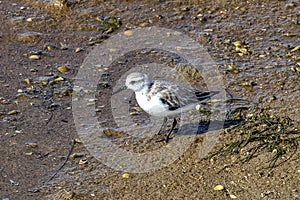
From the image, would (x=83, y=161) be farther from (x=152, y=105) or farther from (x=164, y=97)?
(x=164, y=97)

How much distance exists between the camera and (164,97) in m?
6.80

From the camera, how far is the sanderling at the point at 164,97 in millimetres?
6766

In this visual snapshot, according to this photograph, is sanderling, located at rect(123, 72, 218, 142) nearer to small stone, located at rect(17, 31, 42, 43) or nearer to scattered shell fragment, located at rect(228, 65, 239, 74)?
scattered shell fragment, located at rect(228, 65, 239, 74)

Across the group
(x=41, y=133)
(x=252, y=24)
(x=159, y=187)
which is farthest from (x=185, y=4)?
(x=159, y=187)

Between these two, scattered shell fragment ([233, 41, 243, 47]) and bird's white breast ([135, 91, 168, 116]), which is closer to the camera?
bird's white breast ([135, 91, 168, 116])

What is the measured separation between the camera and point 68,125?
704 cm

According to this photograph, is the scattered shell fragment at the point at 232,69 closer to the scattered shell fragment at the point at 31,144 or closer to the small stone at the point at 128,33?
the small stone at the point at 128,33

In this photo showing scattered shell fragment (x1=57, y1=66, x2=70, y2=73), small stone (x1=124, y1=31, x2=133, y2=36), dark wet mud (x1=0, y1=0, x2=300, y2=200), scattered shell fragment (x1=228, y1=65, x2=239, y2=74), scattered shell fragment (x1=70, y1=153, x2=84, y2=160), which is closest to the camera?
dark wet mud (x1=0, y1=0, x2=300, y2=200)

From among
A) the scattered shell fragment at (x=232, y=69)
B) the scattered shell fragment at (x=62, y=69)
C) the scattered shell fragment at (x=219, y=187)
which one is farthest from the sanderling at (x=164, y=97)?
the scattered shell fragment at (x=62, y=69)

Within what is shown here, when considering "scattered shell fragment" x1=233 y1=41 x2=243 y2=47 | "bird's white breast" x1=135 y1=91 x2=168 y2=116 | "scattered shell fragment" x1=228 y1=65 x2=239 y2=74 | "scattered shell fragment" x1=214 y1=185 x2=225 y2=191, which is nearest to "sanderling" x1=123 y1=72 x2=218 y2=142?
"bird's white breast" x1=135 y1=91 x2=168 y2=116

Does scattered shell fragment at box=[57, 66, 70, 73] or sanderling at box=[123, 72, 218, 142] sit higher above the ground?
sanderling at box=[123, 72, 218, 142]

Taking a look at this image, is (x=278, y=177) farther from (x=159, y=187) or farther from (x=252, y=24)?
(x=252, y=24)

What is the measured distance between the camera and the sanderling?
677 centimetres

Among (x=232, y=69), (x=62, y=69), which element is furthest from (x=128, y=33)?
(x=232, y=69)
